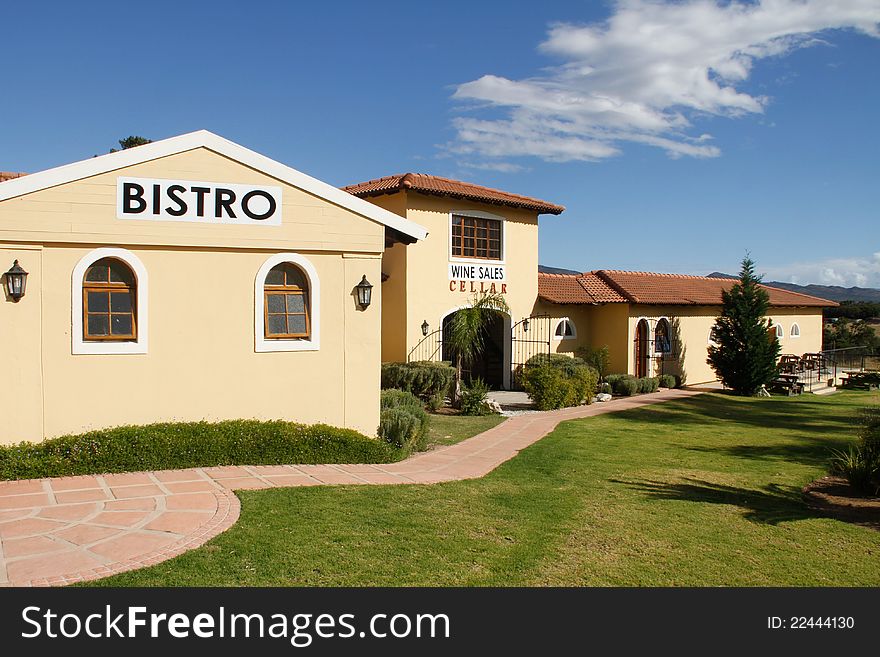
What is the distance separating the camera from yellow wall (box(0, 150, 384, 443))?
9.07 meters

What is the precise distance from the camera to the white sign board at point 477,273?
20.6m

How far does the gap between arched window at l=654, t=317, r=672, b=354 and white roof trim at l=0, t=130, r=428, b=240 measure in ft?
52.5

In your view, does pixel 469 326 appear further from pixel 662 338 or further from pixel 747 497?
pixel 747 497

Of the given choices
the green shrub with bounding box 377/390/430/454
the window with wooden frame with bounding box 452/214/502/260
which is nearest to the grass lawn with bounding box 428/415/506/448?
the green shrub with bounding box 377/390/430/454

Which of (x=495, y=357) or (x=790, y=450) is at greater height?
(x=495, y=357)

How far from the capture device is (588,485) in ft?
31.4

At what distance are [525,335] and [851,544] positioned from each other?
1560cm

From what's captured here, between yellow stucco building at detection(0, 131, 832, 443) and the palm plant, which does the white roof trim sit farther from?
the palm plant

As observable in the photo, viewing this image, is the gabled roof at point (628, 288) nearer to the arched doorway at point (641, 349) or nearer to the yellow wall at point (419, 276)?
the arched doorway at point (641, 349)

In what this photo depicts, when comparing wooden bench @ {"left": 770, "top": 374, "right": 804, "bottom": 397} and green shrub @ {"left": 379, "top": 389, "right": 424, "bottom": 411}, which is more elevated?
green shrub @ {"left": 379, "top": 389, "right": 424, "bottom": 411}

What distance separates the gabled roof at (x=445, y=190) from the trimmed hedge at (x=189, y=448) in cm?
1020

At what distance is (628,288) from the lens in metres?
24.7

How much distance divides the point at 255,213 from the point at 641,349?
1767cm

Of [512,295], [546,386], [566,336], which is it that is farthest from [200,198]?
[566,336]
